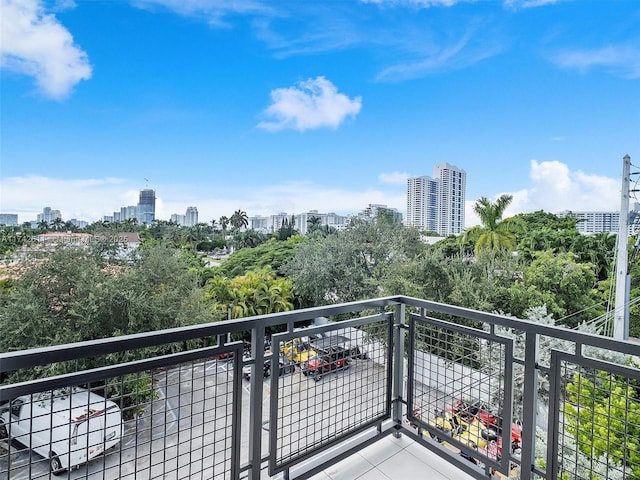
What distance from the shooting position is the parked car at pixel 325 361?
1.66 meters

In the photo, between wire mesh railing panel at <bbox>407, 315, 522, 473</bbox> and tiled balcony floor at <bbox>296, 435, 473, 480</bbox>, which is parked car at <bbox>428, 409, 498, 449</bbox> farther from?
tiled balcony floor at <bbox>296, 435, 473, 480</bbox>

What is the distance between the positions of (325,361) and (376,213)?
583 inches

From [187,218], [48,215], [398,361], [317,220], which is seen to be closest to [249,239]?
[187,218]

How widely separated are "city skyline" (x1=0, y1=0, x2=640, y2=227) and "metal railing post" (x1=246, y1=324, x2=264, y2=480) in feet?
28.6

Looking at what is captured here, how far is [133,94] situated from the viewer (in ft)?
61.7

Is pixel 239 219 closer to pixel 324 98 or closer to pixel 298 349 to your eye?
pixel 324 98

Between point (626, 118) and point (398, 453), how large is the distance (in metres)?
17.4

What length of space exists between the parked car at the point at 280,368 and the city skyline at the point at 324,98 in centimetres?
872

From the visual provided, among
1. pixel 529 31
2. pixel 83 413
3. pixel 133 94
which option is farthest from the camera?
pixel 133 94

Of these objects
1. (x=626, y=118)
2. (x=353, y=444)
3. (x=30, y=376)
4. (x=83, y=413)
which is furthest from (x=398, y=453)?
(x=626, y=118)

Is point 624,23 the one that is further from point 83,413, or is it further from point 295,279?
point 83,413

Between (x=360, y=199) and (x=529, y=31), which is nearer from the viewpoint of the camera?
(x=529, y=31)

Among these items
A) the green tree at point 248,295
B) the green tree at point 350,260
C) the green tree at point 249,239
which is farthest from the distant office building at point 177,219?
the green tree at point 350,260

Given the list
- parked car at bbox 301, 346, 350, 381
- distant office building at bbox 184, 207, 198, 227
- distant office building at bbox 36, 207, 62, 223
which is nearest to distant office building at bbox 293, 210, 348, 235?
distant office building at bbox 184, 207, 198, 227
